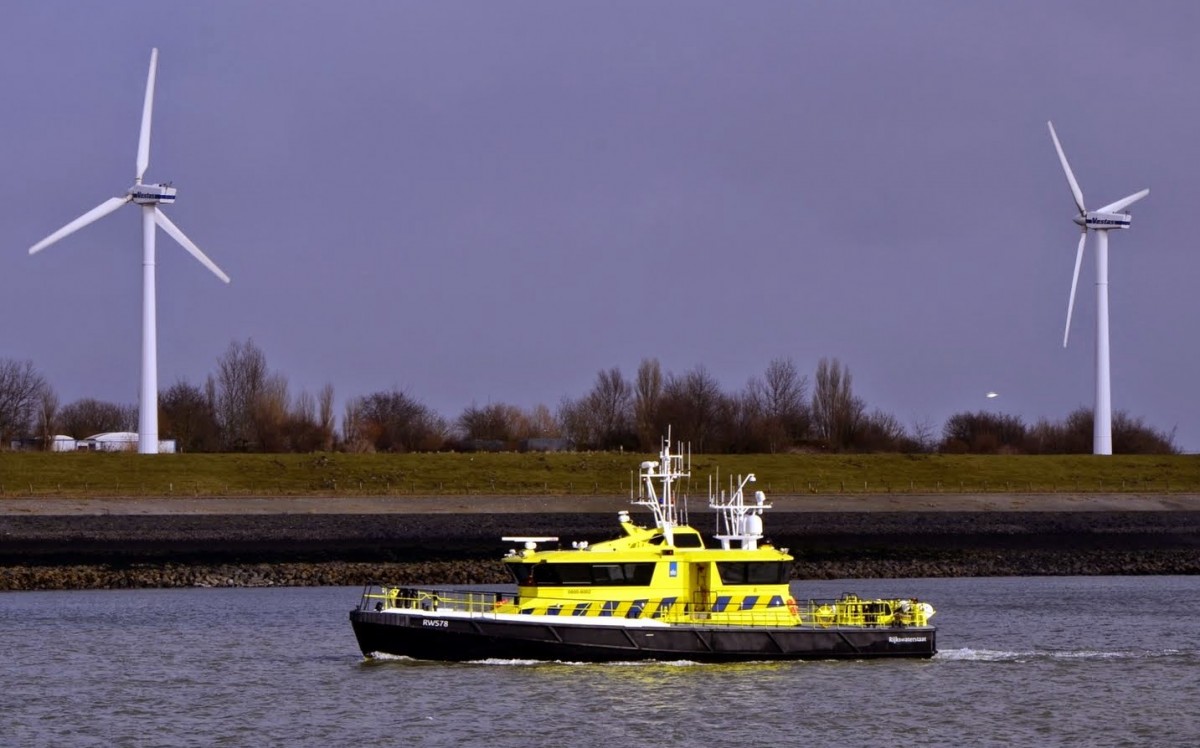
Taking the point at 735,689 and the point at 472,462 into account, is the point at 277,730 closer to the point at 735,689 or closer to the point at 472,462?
the point at 735,689

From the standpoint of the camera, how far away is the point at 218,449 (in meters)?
125

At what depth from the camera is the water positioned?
33594mm

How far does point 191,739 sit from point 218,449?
9434 cm

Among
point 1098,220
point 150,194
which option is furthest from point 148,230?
point 1098,220

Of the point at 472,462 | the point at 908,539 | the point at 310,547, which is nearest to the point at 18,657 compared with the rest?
the point at 310,547

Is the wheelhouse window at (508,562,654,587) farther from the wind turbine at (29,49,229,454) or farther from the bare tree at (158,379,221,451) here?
the bare tree at (158,379,221,451)

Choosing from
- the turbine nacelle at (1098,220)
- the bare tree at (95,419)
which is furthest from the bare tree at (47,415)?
the turbine nacelle at (1098,220)

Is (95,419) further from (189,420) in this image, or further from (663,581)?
(663,581)

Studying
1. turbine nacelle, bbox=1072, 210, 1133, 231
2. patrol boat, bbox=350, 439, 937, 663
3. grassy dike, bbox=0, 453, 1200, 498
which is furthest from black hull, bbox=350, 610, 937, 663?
turbine nacelle, bbox=1072, 210, 1133, 231

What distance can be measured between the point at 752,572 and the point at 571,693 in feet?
20.4

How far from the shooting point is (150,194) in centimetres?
9412

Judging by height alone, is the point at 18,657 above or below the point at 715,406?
below

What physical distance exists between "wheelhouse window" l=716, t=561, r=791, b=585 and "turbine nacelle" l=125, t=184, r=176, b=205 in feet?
197

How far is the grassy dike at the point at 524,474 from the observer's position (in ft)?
304
